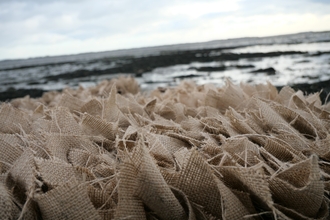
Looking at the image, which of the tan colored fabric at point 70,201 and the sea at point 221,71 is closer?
the tan colored fabric at point 70,201

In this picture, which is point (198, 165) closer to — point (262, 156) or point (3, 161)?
point (262, 156)

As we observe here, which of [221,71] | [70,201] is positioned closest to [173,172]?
[70,201]

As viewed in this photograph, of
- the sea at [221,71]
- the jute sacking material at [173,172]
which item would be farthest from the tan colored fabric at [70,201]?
the sea at [221,71]

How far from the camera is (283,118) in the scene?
1189mm

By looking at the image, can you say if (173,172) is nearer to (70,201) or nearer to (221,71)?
(70,201)

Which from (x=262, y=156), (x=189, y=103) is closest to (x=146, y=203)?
(x=262, y=156)

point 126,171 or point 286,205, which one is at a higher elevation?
point 126,171

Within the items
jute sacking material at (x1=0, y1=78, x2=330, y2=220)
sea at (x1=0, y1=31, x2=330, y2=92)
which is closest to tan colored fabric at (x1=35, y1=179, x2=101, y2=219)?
jute sacking material at (x1=0, y1=78, x2=330, y2=220)

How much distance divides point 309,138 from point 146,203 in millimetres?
709

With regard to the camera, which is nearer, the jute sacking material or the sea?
the jute sacking material

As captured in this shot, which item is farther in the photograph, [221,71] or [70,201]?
[221,71]

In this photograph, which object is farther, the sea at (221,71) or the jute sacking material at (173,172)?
the sea at (221,71)

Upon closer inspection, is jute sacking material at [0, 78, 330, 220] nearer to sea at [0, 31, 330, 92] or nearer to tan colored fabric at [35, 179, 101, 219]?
tan colored fabric at [35, 179, 101, 219]

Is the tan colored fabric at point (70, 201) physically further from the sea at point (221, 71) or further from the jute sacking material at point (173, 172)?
the sea at point (221, 71)
